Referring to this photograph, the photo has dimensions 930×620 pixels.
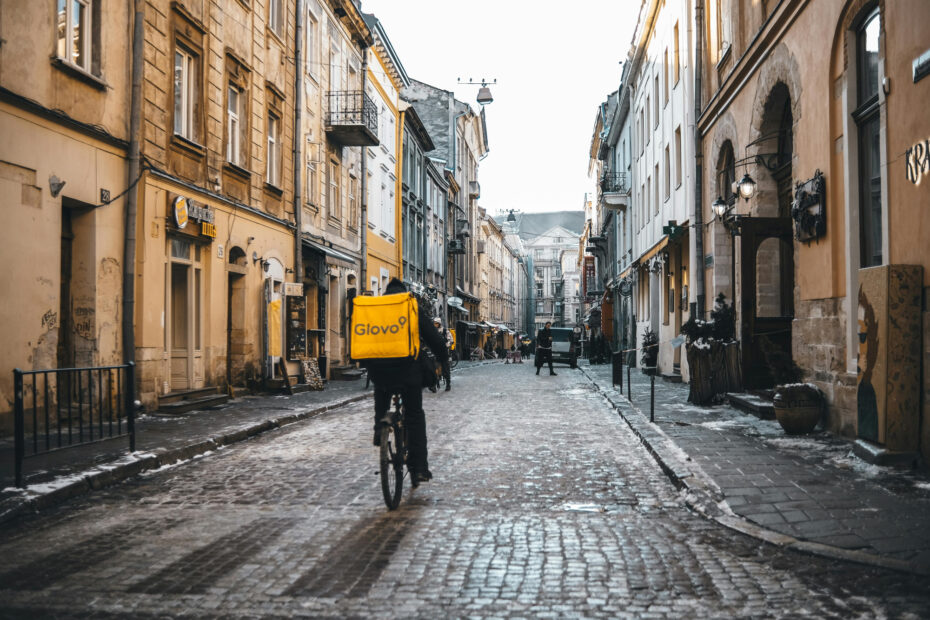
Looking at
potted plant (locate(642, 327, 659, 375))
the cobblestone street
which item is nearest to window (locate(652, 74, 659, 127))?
potted plant (locate(642, 327, 659, 375))

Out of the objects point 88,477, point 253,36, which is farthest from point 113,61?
point 88,477

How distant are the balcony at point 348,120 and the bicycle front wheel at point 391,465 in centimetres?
1848

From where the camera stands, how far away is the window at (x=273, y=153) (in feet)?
63.6

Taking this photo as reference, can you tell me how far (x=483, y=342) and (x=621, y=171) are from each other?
104 ft

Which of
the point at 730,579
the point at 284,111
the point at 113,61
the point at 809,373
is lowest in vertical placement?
the point at 730,579

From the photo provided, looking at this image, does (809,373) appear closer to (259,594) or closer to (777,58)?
(777,58)

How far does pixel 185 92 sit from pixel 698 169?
38.7 ft

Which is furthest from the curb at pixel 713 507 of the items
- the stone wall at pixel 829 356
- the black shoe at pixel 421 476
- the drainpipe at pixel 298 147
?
the drainpipe at pixel 298 147

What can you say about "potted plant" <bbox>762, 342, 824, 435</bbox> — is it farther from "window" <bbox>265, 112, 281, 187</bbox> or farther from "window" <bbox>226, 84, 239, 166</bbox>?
"window" <bbox>265, 112, 281, 187</bbox>

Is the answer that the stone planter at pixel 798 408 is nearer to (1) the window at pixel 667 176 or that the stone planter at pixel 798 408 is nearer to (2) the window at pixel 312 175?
(1) the window at pixel 667 176

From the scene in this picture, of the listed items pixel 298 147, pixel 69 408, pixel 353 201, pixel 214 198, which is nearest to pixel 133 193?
pixel 214 198

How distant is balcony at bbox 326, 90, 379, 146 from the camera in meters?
23.9

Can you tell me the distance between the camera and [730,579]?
444 centimetres

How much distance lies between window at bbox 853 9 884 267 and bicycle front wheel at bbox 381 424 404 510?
5.87 m
